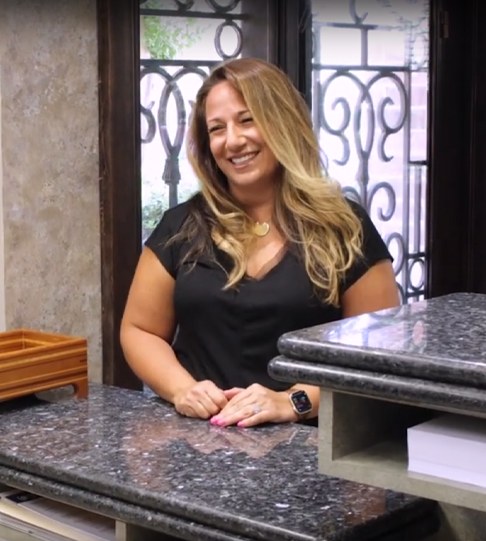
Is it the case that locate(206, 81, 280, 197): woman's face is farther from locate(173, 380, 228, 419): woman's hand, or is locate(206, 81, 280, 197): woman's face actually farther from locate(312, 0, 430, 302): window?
locate(312, 0, 430, 302): window

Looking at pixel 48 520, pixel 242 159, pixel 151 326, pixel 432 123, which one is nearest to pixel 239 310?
pixel 151 326

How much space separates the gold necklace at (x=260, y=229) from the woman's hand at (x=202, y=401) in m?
0.43

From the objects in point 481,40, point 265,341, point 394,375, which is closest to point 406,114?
point 481,40

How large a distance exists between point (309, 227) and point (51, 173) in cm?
93

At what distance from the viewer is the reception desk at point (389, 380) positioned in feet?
4.63

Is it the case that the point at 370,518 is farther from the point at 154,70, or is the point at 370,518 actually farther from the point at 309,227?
the point at 154,70

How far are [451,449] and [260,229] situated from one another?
4.18ft

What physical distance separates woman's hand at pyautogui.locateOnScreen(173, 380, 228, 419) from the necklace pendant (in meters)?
0.43

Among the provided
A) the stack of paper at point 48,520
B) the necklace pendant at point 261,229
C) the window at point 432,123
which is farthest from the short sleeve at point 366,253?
the window at point 432,123

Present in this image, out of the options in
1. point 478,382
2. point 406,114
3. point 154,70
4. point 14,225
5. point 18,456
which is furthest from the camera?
point 406,114

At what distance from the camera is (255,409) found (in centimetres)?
226

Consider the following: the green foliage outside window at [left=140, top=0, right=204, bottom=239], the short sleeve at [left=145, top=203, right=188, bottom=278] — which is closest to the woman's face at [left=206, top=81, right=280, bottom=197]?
the short sleeve at [left=145, top=203, right=188, bottom=278]

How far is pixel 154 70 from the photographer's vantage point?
3.47 metres

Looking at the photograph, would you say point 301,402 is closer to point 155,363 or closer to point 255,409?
point 255,409
